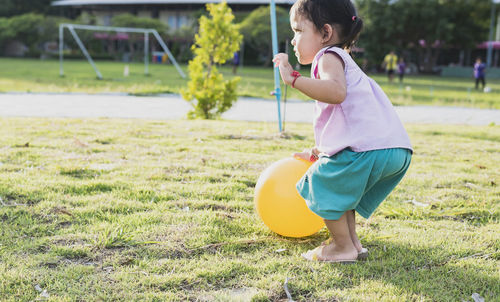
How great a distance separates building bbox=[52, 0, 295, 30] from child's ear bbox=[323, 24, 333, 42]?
57.6m

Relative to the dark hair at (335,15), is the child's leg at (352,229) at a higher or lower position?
lower

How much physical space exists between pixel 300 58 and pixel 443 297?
1.63 metres

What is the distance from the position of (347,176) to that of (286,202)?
2.01ft

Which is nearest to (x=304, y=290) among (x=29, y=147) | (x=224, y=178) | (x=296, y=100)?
(x=224, y=178)

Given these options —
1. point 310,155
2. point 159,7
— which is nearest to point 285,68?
point 310,155

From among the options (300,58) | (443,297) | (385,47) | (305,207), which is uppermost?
(385,47)

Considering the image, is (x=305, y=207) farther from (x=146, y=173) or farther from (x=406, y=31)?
(x=406, y=31)

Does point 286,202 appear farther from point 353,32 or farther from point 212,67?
point 212,67

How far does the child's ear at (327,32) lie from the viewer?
9.89 feet

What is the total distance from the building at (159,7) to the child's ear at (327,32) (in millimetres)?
57615

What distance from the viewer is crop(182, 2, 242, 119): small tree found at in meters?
10.4

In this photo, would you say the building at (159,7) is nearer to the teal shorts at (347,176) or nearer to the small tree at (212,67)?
the small tree at (212,67)

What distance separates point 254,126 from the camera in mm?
9375

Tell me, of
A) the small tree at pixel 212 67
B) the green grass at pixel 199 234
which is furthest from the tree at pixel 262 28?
the green grass at pixel 199 234
